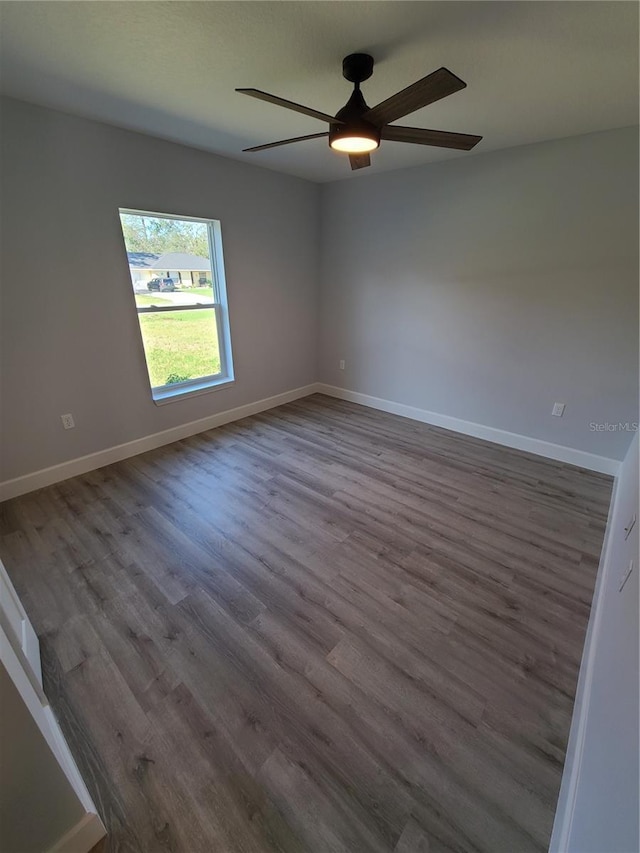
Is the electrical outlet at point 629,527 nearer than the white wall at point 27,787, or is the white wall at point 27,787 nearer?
the white wall at point 27,787

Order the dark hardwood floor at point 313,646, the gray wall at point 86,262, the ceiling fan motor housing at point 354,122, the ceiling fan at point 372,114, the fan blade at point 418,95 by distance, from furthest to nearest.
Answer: the gray wall at point 86,262 < the ceiling fan motor housing at point 354,122 < the ceiling fan at point 372,114 < the fan blade at point 418,95 < the dark hardwood floor at point 313,646

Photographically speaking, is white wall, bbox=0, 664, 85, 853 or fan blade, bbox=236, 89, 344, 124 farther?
fan blade, bbox=236, 89, 344, 124

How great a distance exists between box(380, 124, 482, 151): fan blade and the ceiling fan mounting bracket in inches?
9.7

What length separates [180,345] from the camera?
3393 mm

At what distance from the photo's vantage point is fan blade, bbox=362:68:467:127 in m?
1.25

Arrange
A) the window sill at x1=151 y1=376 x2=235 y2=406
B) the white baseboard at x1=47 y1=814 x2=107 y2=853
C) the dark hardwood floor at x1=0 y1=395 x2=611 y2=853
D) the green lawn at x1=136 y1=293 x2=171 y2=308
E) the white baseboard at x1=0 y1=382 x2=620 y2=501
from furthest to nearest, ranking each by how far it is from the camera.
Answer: the window sill at x1=151 y1=376 x2=235 y2=406 → the green lawn at x1=136 y1=293 x2=171 y2=308 → the white baseboard at x1=0 y1=382 x2=620 y2=501 → the dark hardwood floor at x1=0 y1=395 x2=611 y2=853 → the white baseboard at x1=47 y1=814 x2=107 y2=853

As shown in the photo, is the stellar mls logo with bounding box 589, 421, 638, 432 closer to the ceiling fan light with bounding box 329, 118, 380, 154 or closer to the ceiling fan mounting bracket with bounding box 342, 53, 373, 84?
the ceiling fan light with bounding box 329, 118, 380, 154

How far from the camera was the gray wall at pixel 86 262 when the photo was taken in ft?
7.48

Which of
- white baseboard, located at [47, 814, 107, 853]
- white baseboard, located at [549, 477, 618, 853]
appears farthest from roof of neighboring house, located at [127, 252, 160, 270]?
white baseboard, located at [549, 477, 618, 853]

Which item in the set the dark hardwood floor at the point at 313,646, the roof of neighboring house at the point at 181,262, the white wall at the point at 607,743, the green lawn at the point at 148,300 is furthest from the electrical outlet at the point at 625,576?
the roof of neighboring house at the point at 181,262

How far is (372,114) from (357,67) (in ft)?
1.05

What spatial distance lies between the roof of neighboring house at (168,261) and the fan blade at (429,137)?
2.13 metres

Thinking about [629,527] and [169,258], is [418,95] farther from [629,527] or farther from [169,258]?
[169,258]

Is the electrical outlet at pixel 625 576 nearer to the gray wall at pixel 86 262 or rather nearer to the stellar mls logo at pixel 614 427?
the stellar mls logo at pixel 614 427
